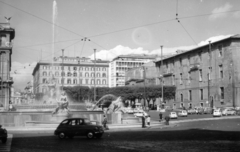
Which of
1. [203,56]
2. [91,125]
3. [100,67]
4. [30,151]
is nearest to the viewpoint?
[30,151]

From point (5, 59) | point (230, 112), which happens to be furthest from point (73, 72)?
point (230, 112)

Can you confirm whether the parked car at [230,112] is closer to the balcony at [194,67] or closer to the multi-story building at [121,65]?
the balcony at [194,67]

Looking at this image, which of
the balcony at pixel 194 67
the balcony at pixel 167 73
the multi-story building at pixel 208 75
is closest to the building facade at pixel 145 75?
the balcony at pixel 167 73

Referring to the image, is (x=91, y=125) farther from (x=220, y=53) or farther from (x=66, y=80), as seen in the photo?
(x=66, y=80)

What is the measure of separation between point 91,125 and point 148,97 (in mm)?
63578

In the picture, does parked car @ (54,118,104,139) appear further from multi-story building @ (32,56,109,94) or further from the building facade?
multi-story building @ (32,56,109,94)

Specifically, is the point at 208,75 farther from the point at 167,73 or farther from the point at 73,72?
the point at 73,72

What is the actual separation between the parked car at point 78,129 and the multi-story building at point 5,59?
46.5 meters

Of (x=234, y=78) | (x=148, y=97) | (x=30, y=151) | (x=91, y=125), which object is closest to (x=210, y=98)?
(x=234, y=78)

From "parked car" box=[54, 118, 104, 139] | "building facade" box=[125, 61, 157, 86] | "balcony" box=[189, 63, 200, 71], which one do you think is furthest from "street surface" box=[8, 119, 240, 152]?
"building facade" box=[125, 61, 157, 86]

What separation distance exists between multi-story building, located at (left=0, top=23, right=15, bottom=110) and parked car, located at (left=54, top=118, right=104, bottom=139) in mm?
46542

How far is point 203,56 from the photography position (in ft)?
231

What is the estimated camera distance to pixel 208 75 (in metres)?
67.6

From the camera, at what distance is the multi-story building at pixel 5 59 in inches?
2495
